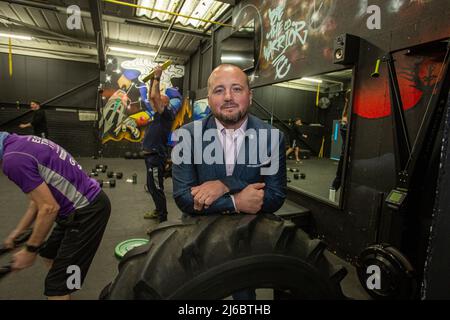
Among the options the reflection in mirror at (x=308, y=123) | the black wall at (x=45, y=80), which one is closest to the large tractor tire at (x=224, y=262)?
the reflection in mirror at (x=308, y=123)

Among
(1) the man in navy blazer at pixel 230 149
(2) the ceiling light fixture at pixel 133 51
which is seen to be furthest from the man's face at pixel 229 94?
(2) the ceiling light fixture at pixel 133 51

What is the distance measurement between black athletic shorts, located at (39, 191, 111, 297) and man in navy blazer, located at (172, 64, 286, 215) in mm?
826

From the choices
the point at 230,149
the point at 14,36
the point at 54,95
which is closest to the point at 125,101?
the point at 54,95

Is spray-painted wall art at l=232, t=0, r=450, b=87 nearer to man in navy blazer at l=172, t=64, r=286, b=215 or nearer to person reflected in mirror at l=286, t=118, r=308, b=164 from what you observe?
person reflected in mirror at l=286, t=118, r=308, b=164

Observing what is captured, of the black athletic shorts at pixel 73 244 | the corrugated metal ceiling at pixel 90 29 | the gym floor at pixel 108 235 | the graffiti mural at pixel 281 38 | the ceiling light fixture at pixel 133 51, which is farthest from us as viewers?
the ceiling light fixture at pixel 133 51

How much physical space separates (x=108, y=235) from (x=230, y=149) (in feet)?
8.14

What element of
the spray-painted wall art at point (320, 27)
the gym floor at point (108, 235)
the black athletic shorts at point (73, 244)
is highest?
the spray-painted wall art at point (320, 27)

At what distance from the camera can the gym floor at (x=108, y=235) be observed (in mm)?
2064

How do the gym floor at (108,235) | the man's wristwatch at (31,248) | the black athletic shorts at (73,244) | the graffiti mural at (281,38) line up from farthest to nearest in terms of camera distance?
the graffiti mural at (281,38), the gym floor at (108,235), the black athletic shorts at (73,244), the man's wristwatch at (31,248)

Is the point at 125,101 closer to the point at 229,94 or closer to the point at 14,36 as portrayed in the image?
the point at 14,36

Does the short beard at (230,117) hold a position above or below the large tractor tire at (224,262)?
above

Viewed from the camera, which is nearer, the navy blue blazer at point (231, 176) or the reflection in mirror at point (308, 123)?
the navy blue blazer at point (231, 176)

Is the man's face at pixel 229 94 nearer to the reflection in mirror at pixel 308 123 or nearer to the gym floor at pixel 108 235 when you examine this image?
the gym floor at pixel 108 235

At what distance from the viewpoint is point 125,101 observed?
9836 mm
